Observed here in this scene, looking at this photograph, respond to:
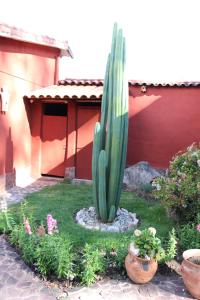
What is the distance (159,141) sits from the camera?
9.55m

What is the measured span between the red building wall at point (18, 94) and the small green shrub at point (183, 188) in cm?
494

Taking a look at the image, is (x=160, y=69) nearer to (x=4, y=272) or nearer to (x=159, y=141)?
(x=159, y=141)

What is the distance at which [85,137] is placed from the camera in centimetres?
982

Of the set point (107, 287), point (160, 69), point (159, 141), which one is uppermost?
point (160, 69)

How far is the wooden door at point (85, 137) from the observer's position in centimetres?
974

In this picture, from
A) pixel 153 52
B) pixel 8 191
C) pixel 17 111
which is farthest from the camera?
pixel 153 52

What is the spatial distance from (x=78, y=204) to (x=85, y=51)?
2410 cm

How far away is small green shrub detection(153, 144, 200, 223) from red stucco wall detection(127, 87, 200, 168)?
3289 mm

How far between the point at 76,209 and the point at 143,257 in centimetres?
314

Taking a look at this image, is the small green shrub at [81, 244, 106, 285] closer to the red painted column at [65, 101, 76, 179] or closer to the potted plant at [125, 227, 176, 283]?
the potted plant at [125, 227, 176, 283]

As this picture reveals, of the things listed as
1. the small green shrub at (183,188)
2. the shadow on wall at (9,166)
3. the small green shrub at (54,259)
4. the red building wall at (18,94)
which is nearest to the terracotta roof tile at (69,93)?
the red building wall at (18,94)

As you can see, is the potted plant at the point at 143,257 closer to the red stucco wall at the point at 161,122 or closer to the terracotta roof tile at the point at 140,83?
the red stucco wall at the point at 161,122

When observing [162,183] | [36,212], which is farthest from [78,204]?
[162,183]

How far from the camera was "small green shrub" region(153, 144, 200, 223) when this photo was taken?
554cm
